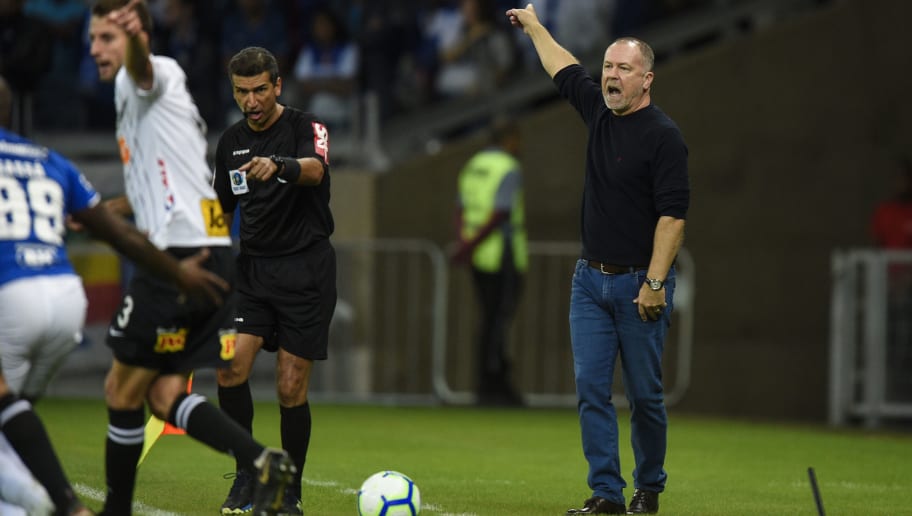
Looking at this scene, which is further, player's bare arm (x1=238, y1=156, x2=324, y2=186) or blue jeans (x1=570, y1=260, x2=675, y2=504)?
blue jeans (x1=570, y1=260, x2=675, y2=504)

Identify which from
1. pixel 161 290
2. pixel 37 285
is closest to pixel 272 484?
pixel 161 290

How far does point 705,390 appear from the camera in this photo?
53.9 ft

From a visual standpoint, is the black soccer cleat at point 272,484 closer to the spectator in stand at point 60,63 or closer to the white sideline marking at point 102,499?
the white sideline marking at point 102,499

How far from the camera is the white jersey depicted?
6.70 metres

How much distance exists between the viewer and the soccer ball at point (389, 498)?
709 cm

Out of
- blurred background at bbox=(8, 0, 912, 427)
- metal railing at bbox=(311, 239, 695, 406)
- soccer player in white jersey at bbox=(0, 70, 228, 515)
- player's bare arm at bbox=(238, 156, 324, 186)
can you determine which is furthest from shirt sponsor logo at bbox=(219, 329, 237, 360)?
metal railing at bbox=(311, 239, 695, 406)

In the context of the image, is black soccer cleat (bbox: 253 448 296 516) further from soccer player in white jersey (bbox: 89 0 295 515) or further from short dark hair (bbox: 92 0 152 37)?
short dark hair (bbox: 92 0 152 37)

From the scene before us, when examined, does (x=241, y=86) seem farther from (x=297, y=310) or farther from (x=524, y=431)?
(x=524, y=431)

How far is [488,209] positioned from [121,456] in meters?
9.06

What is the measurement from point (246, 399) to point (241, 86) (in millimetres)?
1539

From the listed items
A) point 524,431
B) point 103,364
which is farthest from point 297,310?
point 103,364

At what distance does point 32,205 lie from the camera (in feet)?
19.5

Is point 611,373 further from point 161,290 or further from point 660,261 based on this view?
point 161,290

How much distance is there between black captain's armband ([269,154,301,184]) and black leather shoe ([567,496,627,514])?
2.12 m
